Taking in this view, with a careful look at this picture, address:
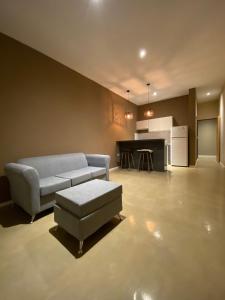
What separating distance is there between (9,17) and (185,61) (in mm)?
3669

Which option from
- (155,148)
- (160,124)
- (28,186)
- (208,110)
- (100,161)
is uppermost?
→ (208,110)

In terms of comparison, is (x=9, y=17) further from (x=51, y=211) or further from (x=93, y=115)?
(x=51, y=211)

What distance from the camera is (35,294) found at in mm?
1048

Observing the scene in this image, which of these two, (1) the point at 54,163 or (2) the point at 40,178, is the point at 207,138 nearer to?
(1) the point at 54,163

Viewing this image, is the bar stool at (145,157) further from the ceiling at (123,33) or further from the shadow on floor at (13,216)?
the shadow on floor at (13,216)

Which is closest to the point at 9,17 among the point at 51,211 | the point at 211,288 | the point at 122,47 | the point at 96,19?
the point at 96,19

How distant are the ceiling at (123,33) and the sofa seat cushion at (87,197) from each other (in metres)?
2.60

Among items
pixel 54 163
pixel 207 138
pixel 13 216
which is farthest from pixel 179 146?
pixel 13 216

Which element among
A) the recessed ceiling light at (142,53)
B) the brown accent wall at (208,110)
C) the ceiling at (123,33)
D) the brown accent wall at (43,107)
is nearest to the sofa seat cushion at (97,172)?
the brown accent wall at (43,107)

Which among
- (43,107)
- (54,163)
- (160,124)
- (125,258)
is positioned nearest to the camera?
(125,258)

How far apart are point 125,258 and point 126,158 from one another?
4490 millimetres

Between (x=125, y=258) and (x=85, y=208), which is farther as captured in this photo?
(x=85, y=208)

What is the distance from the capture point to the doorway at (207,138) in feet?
28.0

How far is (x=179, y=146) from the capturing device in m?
5.80
